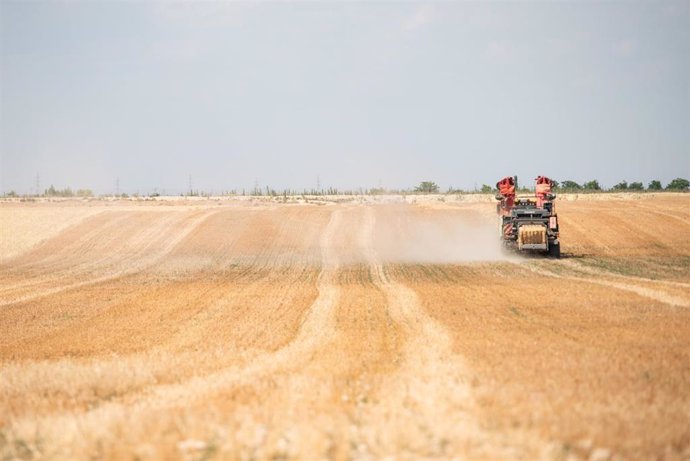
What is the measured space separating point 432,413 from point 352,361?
126 inches

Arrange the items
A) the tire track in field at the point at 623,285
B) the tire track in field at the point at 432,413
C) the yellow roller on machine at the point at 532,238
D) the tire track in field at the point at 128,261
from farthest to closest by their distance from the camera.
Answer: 1. the yellow roller on machine at the point at 532,238
2. the tire track in field at the point at 128,261
3. the tire track in field at the point at 623,285
4. the tire track in field at the point at 432,413

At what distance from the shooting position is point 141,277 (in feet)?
89.5

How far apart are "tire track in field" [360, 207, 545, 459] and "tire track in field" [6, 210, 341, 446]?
5.79ft

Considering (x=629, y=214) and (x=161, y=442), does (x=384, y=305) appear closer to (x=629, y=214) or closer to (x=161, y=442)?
(x=161, y=442)

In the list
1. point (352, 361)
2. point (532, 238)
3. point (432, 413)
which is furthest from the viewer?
point (532, 238)

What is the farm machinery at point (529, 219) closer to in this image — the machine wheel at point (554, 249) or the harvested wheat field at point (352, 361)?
the machine wheel at point (554, 249)

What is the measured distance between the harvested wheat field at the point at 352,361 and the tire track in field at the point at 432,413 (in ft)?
0.09

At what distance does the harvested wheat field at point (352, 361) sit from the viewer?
21.6 feet

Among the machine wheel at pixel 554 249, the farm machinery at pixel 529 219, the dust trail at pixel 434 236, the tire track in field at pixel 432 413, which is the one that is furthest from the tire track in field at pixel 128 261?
the machine wheel at pixel 554 249

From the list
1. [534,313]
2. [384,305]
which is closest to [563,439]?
[534,313]

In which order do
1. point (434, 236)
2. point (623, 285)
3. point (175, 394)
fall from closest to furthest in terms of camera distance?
point (175, 394) → point (623, 285) → point (434, 236)

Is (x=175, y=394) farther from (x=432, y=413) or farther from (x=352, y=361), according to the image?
(x=432, y=413)

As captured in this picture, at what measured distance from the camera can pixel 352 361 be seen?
10469 millimetres

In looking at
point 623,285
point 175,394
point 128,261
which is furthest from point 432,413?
point 128,261
